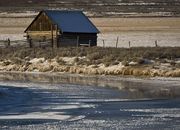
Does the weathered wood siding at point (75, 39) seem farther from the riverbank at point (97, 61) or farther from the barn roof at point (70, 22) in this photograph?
the riverbank at point (97, 61)

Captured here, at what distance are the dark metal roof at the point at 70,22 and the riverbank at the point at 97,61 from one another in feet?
21.3

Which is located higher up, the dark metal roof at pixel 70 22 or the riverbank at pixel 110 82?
the dark metal roof at pixel 70 22

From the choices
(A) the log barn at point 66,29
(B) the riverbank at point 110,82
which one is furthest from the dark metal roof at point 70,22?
(B) the riverbank at point 110,82

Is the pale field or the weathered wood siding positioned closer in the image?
the weathered wood siding

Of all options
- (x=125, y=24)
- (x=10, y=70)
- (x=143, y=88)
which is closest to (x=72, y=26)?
(x=10, y=70)

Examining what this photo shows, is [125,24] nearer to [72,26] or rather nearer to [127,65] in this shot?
[72,26]

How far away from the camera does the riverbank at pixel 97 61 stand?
40.2 m

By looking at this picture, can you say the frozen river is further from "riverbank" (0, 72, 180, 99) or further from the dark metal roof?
the dark metal roof

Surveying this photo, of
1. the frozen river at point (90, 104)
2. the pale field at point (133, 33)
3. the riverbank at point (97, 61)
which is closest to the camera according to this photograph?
the frozen river at point (90, 104)

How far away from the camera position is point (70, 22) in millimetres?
59438

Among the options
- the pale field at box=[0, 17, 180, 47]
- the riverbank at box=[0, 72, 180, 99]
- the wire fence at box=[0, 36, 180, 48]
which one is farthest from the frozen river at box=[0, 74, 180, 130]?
the pale field at box=[0, 17, 180, 47]

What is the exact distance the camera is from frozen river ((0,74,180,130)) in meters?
20.4

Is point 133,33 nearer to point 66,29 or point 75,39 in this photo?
point 75,39

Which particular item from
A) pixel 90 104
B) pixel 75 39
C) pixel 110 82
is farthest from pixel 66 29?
pixel 90 104
